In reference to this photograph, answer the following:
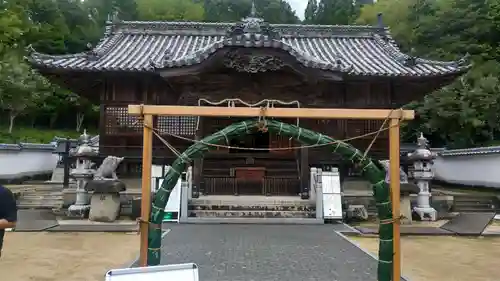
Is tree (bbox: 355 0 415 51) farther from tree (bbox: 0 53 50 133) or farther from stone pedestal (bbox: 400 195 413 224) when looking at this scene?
tree (bbox: 0 53 50 133)

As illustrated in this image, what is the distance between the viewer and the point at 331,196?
1459 centimetres

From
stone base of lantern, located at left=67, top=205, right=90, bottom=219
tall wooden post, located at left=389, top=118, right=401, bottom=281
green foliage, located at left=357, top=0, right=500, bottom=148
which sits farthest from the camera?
green foliage, located at left=357, top=0, right=500, bottom=148

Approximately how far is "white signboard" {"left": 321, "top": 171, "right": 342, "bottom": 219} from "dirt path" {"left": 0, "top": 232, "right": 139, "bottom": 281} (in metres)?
6.05

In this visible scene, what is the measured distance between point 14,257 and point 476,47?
30.9m

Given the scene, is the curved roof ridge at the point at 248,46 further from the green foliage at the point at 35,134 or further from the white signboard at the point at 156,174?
the green foliage at the point at 35,134

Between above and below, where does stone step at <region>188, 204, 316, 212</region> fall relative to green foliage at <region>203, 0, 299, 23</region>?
below

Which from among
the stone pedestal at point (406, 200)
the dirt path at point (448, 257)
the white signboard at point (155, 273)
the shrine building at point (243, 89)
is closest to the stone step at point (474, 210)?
the shrine building at point (243, 89)

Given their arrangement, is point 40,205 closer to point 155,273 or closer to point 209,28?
point 209,28

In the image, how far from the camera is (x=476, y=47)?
30625mm

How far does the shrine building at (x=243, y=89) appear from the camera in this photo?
15.2m

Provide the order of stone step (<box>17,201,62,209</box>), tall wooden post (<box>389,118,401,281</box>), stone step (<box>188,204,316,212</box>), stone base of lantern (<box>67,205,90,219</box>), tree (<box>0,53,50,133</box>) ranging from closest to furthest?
tall wooden post (<box>389,118,401,281</box>)
stone base of lantern (<box>67,205,90,219</box>)
stone step (<box>188,204,316,212</box>)
stone step (<box>17,201,62,209</box>)
tree (<box>0,53,50,133</box>)

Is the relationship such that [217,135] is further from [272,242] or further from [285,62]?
[285,62]

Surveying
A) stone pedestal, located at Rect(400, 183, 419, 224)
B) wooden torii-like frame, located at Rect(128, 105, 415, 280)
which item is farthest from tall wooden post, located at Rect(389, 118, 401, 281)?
stone pedestal, located at Rect(400, 183, 419, 224)

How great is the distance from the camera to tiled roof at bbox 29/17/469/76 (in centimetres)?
1495
